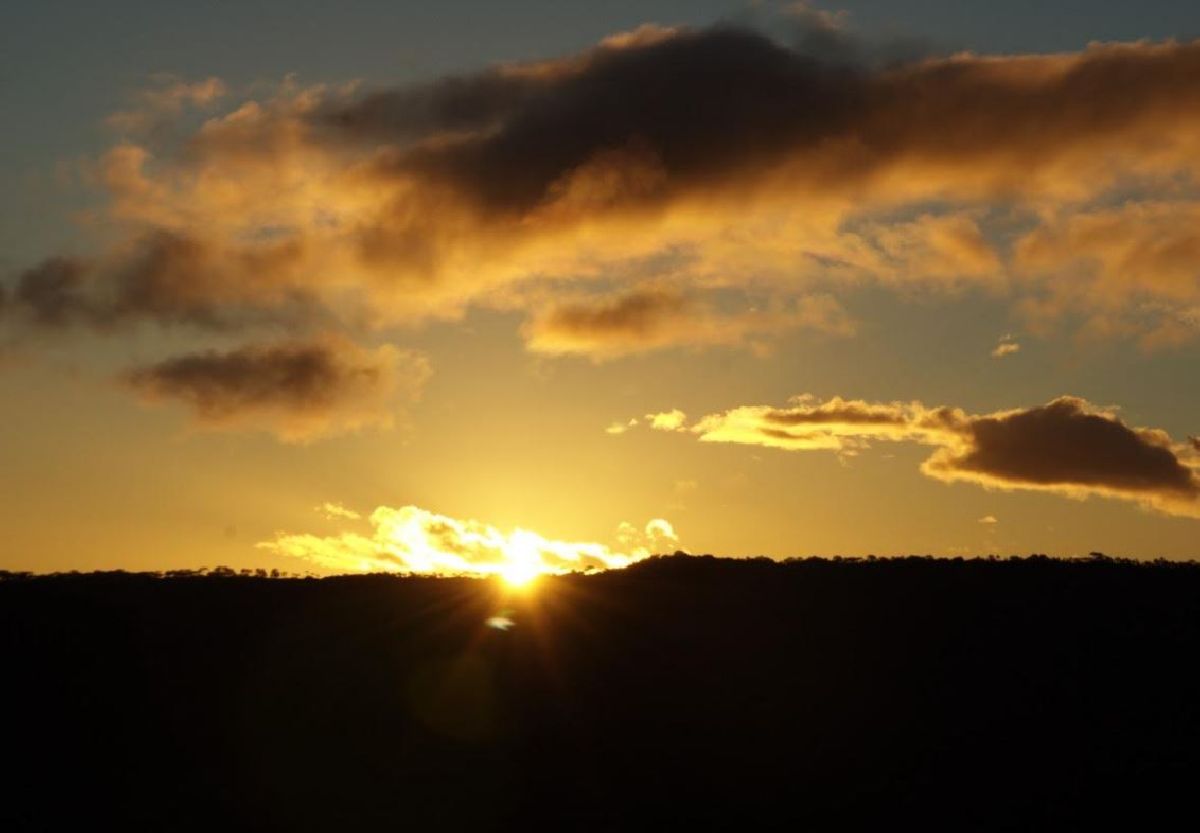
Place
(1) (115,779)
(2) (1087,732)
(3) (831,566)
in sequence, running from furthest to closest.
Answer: (3) (831,566)
(2) (1087,732)
(1) (115,779)

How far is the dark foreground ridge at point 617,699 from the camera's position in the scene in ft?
88.6

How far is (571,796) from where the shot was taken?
26984 mm

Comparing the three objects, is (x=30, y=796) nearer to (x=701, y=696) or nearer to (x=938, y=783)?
(x=701, y=696)

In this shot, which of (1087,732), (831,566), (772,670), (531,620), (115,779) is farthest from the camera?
(831,566)

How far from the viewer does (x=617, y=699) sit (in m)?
30.9

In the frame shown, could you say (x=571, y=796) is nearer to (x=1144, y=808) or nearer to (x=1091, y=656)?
(x=1144, y=808)

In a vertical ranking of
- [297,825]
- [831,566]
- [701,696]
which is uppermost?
[831,566]

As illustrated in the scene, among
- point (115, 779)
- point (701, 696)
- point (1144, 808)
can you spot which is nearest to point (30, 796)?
point (115, 779)

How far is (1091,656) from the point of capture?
33.0 meters

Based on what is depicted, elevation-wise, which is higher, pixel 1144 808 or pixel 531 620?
pixel 531 620

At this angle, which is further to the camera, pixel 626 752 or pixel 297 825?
pixel 626 752

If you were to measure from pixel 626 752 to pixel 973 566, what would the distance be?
505 inches

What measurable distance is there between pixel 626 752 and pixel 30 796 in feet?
37.7

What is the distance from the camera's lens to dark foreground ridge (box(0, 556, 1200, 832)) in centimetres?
2702
